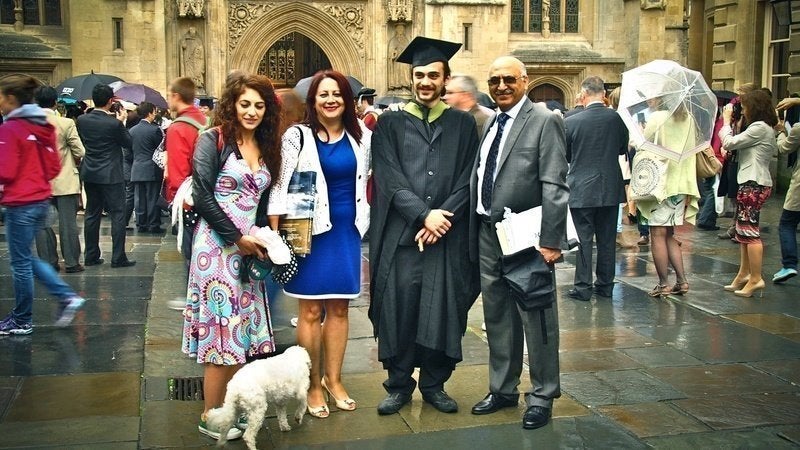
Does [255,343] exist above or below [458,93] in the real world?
below

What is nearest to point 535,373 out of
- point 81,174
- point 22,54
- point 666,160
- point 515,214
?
point 515,214

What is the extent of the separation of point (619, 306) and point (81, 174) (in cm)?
593

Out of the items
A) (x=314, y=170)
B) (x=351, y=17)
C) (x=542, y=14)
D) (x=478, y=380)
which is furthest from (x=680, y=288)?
(x=542, y=14)

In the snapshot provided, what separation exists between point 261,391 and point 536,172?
1867mm

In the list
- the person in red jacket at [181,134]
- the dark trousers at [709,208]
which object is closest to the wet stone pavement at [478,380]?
the person in red jacket at [181,134]

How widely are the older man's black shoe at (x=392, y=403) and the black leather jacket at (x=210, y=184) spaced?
1291 millimetres

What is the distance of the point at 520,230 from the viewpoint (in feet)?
16.0

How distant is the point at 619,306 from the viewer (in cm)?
824

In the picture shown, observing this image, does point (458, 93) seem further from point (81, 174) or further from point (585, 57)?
point (585, 57)

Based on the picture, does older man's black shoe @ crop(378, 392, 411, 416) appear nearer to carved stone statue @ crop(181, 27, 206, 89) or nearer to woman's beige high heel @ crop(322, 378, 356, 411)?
woman's beige high heel @ crop(322, 378, 356, 411)

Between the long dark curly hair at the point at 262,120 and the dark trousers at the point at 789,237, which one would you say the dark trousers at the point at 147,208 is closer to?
the dark trousers at the point at 789,237

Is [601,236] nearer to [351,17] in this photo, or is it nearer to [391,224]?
[391,224]

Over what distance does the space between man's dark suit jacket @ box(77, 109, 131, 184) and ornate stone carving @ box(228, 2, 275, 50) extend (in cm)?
1268

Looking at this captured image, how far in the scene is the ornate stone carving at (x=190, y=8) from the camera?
21062 millimetres
